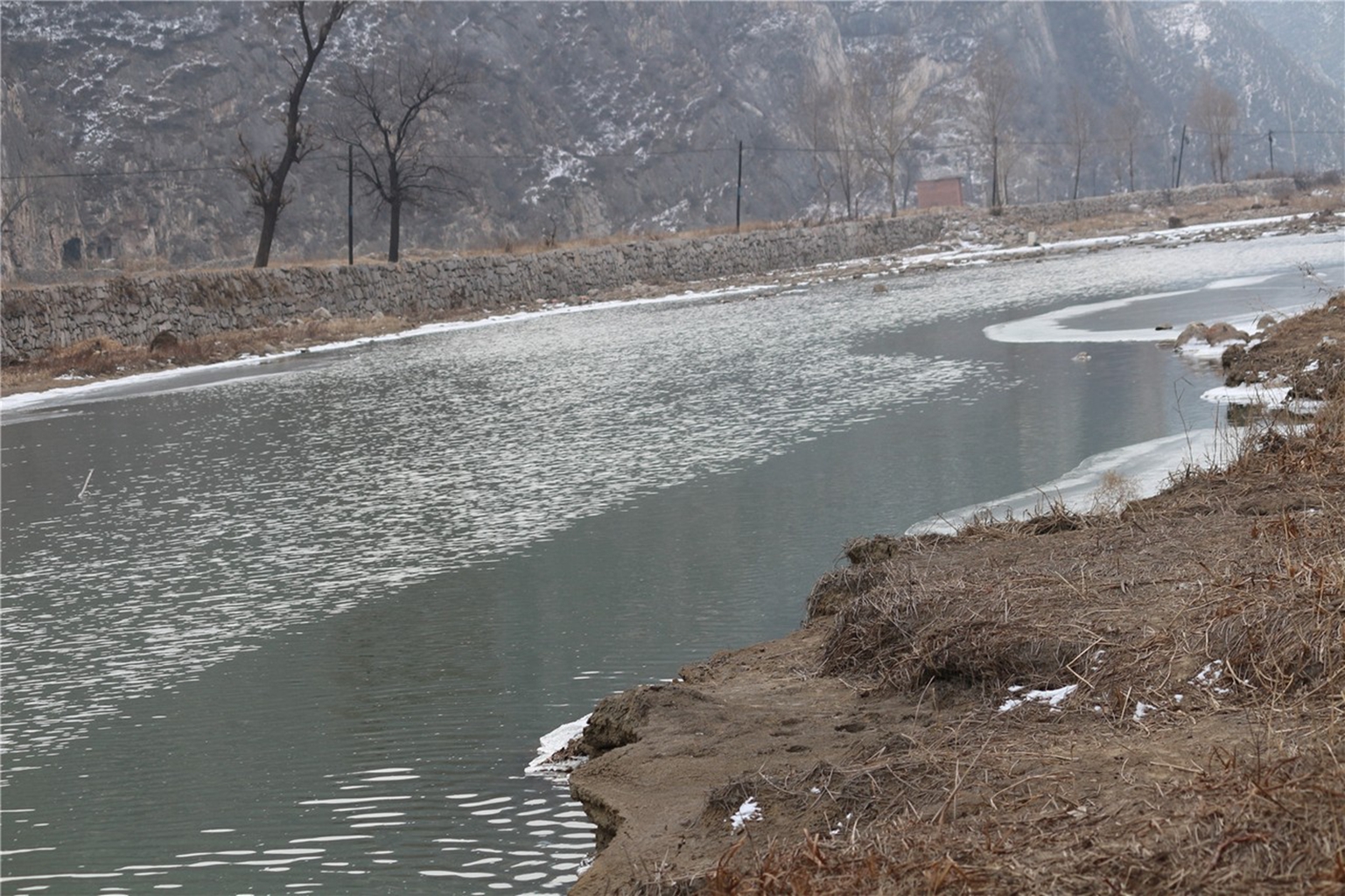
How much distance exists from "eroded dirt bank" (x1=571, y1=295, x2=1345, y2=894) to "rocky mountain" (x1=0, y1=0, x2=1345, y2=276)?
44100 millimetres

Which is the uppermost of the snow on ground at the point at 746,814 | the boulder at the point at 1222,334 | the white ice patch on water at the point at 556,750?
the boulder at the point at 1222,334

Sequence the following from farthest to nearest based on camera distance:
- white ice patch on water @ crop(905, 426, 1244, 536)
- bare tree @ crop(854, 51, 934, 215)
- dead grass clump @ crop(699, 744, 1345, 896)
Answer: bare tree @ crop(854, 51, 934, 215)
white ice patch on water @ crop(905, 426, 1244, 536)
dead grass clump @ crop(699, 744, 1345, 896)

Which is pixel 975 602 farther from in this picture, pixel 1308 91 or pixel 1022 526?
pixel 1308 91

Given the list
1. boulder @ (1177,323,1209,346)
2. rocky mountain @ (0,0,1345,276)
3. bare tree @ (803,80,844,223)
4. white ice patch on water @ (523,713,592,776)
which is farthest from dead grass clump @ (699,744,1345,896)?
bare tree @ (803,80,844,223)

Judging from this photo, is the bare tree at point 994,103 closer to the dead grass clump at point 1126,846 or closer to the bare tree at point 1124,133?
the bare tree at point 1124,133

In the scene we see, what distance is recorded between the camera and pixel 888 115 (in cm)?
8625

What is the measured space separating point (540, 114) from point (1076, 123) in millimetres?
39320

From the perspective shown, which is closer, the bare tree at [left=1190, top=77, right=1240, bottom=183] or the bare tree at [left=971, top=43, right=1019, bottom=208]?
the bare tree at [left=971, top=43, right=1019, bottom=208]

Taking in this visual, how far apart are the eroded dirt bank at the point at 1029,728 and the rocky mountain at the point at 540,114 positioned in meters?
44.1

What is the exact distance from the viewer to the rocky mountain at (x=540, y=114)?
78250 mm

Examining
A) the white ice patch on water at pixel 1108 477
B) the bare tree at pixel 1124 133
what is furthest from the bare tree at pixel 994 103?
the white ice patch on water at pixel 1108 477

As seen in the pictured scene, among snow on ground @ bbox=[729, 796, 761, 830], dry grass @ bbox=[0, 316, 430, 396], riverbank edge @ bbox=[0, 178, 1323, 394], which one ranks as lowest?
snow on ground @ bbox=[729, 796, 761, 830]

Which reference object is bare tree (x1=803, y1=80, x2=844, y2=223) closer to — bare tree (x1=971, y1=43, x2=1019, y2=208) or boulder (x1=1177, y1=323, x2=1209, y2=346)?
bare tree (x1=971, y1=43, x2=1019, y2=208)

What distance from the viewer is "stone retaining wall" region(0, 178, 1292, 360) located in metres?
33.9
